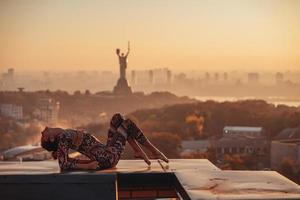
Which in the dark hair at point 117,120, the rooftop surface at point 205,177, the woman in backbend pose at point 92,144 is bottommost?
the rooftop surface at point 205,177

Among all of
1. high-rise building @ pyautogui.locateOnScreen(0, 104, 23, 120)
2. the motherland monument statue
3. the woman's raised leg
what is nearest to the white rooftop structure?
the motherland monument statue

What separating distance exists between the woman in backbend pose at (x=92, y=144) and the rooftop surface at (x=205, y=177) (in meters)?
0.06

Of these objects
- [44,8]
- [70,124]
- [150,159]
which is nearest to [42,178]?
[150,159]

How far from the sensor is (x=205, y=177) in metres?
2.15

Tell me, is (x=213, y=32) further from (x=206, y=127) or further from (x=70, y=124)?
(x=70, y=124)

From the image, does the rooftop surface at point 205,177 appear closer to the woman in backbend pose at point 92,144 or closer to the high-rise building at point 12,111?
the woman in backbend pose at point 92,144

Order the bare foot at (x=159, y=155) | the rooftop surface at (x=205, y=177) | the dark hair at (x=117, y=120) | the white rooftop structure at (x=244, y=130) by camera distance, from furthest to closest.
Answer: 1. the white rooftop structure at (x=244, y=130)
2. the bare foot at (x=159, y=155)
3. the dark hair at (x=117, y=120)
4. the rooftop surface at (x=205, y=177)

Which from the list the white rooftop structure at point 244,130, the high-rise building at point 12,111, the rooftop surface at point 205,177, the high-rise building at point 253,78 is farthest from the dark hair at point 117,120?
the high-rise building at point 12,111

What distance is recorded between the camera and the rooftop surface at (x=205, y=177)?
6.02 feet

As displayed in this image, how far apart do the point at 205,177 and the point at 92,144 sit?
1.63 ft

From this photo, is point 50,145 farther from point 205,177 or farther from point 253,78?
point 253,78

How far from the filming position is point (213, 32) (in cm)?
845

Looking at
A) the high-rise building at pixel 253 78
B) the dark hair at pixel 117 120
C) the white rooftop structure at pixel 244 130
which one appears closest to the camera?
the dark hair at pixel 117 120

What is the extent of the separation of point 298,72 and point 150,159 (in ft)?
19.3
